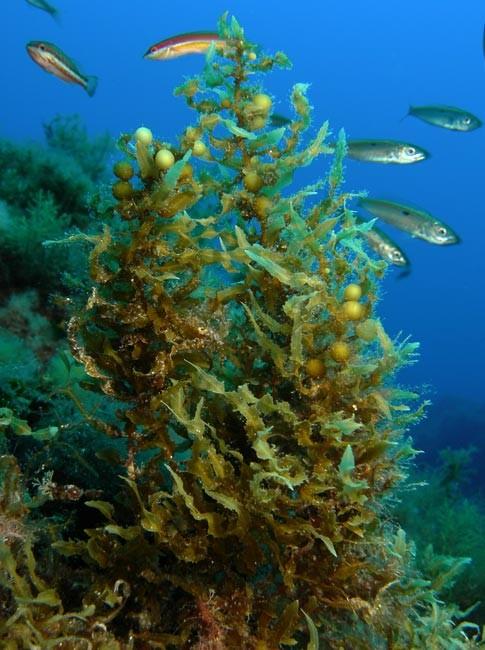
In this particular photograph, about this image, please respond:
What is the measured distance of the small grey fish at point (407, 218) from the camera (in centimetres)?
513

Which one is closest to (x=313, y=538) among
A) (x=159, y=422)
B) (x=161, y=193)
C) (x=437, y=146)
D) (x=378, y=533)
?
(x=378, y=533)

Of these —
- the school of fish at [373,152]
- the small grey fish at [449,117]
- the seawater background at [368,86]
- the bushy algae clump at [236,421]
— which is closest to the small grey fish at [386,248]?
the school of fish at [373,152]

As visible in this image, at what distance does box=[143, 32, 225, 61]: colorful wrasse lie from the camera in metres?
4.40

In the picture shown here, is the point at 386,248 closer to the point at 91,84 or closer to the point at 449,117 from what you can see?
the point at 449,117

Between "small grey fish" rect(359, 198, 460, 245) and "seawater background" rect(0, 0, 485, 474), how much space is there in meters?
66.9

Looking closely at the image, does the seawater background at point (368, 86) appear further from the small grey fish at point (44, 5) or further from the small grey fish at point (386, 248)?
the small grey fish at point (44, 5)

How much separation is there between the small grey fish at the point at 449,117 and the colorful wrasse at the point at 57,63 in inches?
149

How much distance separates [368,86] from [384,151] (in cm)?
11289

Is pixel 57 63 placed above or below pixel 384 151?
below

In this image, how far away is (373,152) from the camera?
557 cm

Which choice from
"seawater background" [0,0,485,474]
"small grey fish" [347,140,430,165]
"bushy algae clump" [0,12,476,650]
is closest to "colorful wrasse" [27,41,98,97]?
"small grey fish" [347,140,430,165]

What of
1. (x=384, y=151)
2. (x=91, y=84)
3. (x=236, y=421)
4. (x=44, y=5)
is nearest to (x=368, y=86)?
(x=44, y=5)

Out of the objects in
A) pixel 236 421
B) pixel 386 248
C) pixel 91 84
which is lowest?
pixel 236 421

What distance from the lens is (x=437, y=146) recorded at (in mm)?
97938
